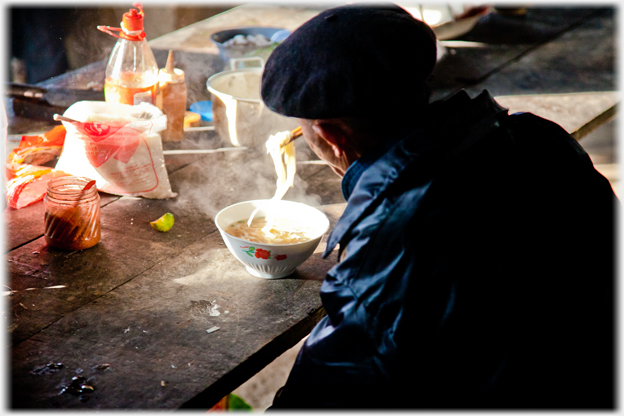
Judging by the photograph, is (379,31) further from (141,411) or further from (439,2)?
(439,2)

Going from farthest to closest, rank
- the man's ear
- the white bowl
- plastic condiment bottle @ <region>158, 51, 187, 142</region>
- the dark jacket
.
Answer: plastic condiment bottle @ <region>158, 51, 187, 142</region>, the white bowl, the man's ear, the dark jacket

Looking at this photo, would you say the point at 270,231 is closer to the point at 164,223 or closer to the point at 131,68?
the point at 164,223

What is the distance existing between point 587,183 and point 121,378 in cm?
119

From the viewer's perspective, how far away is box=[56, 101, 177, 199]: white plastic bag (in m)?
2.13

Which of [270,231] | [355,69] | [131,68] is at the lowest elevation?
[270,231]

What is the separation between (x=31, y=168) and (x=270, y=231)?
105 cm

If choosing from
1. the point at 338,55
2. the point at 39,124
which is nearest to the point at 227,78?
the point at 39,124

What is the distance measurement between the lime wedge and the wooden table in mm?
23

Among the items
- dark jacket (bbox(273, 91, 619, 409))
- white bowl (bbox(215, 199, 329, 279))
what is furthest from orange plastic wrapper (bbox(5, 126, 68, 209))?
dark jacket (bbox(273, 91, 619, 409))

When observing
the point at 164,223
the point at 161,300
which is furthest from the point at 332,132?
the point at 164,223

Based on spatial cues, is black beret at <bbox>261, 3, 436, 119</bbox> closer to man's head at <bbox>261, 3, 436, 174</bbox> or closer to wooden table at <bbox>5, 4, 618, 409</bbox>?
man's head at <bbox>261, 3, 436, 174</bbox>

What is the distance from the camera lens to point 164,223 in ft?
6.58

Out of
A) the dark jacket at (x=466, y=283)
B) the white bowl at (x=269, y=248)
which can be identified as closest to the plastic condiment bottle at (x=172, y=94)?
the white bowl at (x=269, y=248)

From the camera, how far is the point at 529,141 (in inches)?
54.6
